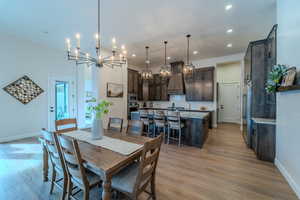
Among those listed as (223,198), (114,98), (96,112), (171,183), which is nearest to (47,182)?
(96,112)

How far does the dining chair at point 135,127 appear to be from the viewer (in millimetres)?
2226

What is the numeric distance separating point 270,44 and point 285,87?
1.67 metres

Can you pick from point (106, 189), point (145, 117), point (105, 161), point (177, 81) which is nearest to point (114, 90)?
point (145, 117)

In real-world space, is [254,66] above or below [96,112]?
above

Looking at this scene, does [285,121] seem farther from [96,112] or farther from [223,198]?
[96,112]

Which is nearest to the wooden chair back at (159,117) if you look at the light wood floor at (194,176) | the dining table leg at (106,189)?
the light wood floor at (194,176)

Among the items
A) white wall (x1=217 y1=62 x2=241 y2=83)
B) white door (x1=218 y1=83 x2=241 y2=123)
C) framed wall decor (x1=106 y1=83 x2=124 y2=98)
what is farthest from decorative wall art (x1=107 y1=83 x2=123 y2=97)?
white door (x1=218 y1=83 x2=241 y2=123)

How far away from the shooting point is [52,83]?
192 inches

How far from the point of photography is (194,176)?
2275 millimetres

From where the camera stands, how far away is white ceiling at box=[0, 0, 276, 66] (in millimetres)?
2576

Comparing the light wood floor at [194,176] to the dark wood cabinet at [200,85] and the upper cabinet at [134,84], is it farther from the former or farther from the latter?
the upper cabinet at [134,84]

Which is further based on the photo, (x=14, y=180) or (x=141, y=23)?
(x=141, y=23)

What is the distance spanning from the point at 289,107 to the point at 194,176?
1903 mm

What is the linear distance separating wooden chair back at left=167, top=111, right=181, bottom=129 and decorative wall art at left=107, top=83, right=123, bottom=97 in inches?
101
